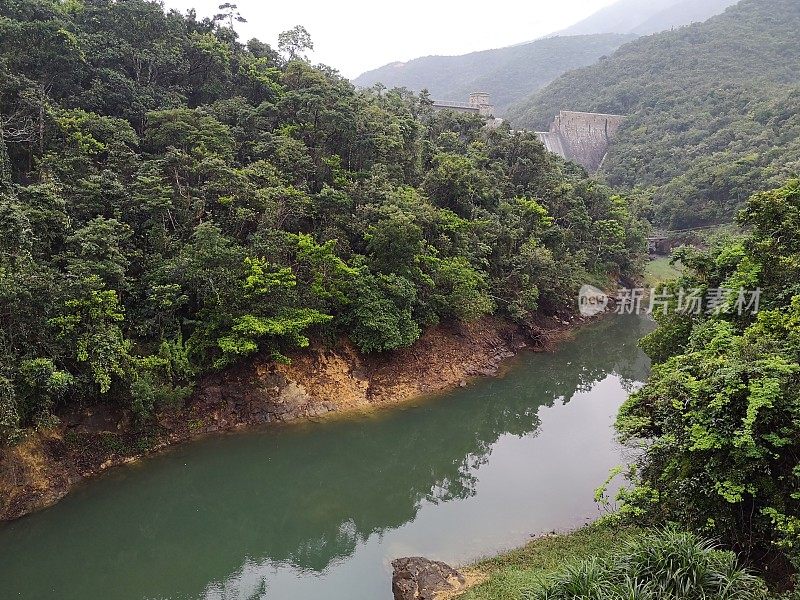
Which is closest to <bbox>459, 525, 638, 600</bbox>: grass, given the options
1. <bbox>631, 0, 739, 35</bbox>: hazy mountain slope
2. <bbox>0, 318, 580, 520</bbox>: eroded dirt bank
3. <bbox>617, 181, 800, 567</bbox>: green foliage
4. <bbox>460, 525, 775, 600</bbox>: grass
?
<bbox>617, 181, 800, 567</bbox>: green foliage

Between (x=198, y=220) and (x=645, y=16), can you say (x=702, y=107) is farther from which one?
(x=645, y=16)

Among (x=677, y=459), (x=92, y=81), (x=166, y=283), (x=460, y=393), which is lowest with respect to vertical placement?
(x=460, y=393)

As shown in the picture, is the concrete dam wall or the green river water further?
the concrete dam wall

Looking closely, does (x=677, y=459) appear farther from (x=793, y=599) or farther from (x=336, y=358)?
(x=336, y=358)

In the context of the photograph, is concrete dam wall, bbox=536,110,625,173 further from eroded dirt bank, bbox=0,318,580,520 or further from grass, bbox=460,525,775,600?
grass, bbox=460,525,775,600

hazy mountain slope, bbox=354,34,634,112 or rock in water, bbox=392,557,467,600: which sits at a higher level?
hazy mountain slope, bbox=354,34,634,112

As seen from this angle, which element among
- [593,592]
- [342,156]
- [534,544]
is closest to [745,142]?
[342,156]
